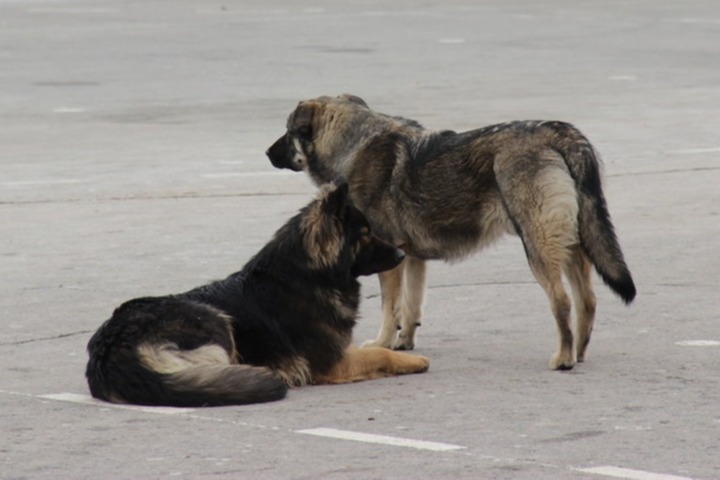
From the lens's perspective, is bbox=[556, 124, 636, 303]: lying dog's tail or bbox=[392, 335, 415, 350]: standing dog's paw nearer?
bbox=[556, 124, 636, 303]: lying dog's tail

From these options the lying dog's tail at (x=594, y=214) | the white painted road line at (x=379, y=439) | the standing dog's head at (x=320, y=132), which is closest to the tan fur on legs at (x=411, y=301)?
the standing dog's head at (x=320, y=132)

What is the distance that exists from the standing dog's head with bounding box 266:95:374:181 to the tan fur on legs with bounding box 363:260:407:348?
24.0 inches

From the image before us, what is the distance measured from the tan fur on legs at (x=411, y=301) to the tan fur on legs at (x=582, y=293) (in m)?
0.90

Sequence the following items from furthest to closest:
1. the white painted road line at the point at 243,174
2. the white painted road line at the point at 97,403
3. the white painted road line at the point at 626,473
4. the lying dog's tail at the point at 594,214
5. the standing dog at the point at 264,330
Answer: the white painted road line at the point at 243,174
the lying dog's tail at the point at 594,214
the standing dog at the point at 264,330
the white painted road line at the point at 97,403
the white painted road line at the point at 626,473

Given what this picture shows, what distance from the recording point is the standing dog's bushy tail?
7.55m

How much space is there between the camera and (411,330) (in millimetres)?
9141

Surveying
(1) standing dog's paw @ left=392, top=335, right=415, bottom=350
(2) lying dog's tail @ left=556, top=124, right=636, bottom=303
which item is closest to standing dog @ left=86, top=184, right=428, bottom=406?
(1) standing dog's paw @ left=392, top=335, right=415, bottom=350

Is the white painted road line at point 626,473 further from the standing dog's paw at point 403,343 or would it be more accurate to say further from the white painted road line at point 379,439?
the standing dog's paw at point 403,343

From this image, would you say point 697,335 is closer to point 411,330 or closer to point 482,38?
point 411,330

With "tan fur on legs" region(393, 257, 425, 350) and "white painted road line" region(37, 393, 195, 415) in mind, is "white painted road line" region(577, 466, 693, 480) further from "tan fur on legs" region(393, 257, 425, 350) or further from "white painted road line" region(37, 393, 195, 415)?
"tan fur on legs" region(393, 257, 425, 350)

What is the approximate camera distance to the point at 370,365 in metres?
8.23

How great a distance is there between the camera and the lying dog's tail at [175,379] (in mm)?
7547

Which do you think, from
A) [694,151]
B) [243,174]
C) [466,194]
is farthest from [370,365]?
[694,151]

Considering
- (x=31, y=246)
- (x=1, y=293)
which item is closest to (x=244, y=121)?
(x=31, y=246)
